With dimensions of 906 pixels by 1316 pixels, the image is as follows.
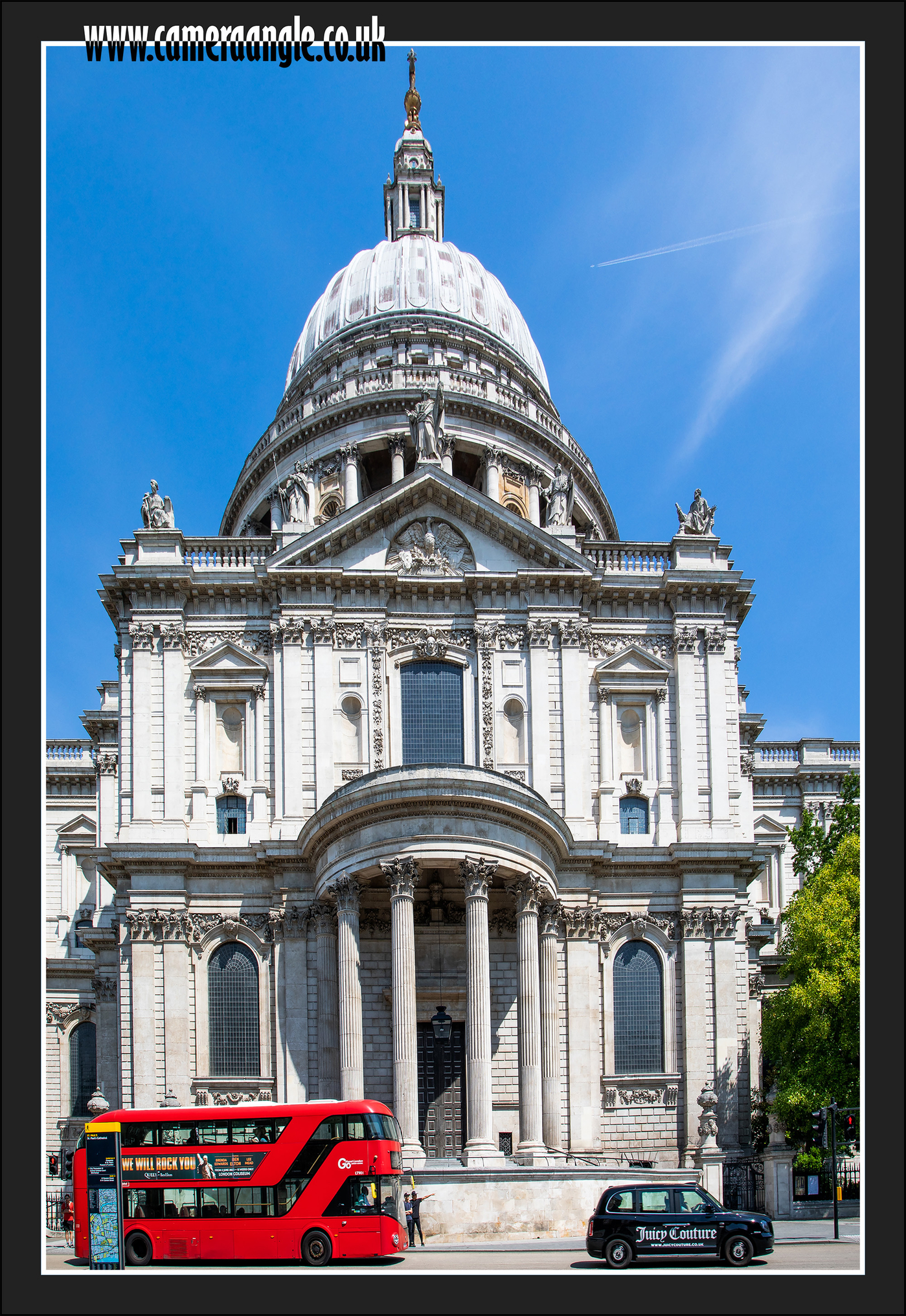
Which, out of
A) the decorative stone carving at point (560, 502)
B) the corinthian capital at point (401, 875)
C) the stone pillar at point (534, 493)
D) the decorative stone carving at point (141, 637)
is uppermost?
the stone pillar at point (534, 493)

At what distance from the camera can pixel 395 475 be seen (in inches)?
2709

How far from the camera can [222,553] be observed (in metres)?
53.8

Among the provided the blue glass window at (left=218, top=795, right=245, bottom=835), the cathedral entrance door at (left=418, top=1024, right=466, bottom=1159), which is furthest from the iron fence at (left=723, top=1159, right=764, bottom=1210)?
the blue glass window at (left=218, top=795, right=245, bottom=835)

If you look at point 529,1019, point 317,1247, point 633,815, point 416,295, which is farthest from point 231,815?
point 416,295

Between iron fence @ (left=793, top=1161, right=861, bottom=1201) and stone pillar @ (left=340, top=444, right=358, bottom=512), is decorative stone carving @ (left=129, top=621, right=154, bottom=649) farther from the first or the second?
iron fence @ (left=793, top=1161, right=861, bottom=1201)

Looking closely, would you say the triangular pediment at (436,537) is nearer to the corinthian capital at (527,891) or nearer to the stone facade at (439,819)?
the stone facade at (439,819)

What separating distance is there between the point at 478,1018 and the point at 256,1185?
1320 cm

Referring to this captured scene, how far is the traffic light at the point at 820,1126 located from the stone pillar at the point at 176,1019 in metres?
19.5

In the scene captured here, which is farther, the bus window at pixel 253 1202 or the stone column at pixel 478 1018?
the stone column at pixel 478 1018

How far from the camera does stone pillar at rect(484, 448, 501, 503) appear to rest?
70312mm

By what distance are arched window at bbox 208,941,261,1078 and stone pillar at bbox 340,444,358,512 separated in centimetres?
2580

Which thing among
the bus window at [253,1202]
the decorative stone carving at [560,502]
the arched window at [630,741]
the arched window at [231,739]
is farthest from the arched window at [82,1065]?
the bus window at [253,1202]

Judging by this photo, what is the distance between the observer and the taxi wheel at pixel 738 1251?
3084 centimetres

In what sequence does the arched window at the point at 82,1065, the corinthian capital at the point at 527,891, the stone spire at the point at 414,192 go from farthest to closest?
the stone spire at the point at 414,192 < the arched window at the point at 82,1065 < the corinthian capital at the point at 527,891
